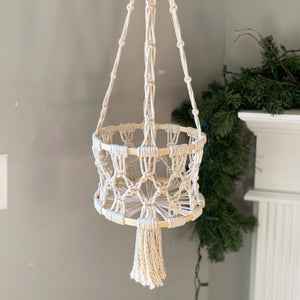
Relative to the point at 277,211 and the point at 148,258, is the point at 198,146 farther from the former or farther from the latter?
the point at 277,211

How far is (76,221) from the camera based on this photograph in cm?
107

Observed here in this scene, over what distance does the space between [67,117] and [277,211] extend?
647 millimetres

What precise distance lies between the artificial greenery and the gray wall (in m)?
0.13

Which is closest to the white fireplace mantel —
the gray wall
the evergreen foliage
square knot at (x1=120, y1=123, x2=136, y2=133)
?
the evergreen foliage

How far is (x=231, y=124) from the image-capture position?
1175 millimetres

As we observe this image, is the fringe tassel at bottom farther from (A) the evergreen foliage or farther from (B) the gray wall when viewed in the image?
(A) the evergreen foliage

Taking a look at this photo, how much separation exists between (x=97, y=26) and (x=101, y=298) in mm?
638

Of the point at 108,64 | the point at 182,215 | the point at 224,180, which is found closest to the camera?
the point at 182,215

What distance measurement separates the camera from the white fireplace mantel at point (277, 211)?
4.22 feet

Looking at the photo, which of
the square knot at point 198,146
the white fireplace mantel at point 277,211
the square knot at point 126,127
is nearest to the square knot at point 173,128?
the square knot at point 126,127

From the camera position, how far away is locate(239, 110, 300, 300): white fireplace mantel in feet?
4.22

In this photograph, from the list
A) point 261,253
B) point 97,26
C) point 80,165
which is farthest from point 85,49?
point 261,253

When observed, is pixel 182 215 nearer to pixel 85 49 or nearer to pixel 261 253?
pixel 85 49

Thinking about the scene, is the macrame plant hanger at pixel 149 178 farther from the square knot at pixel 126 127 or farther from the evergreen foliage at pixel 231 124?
the evergreen foliage at pixel 231 124
